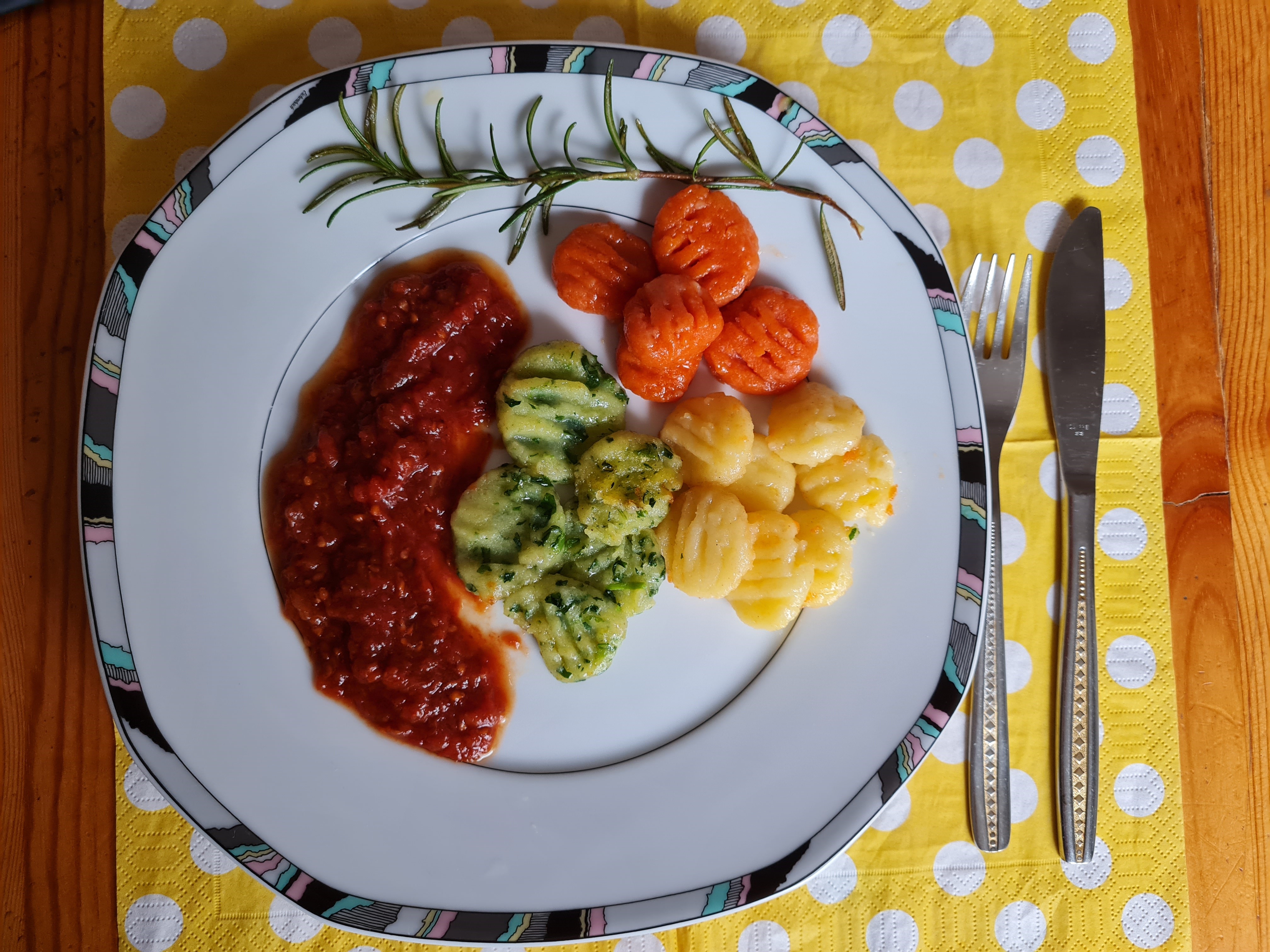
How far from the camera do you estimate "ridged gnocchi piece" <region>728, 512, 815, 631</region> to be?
192 cm

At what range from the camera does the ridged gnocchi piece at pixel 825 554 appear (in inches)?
76.9

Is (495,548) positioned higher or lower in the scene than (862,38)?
lower

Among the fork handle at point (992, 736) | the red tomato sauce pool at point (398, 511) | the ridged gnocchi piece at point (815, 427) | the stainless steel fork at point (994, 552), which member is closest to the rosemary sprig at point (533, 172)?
the red tomato sauce pool at point (398, 511)

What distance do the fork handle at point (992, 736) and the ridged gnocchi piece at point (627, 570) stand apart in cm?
89

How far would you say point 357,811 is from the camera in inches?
77.1

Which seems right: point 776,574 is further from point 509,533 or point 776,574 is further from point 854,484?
point 509,533

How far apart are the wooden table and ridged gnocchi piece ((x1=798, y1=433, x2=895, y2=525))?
2.89 ft

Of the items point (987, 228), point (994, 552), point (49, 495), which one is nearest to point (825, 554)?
point (994, 552)

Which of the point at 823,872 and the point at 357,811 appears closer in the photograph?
the point at 357,811

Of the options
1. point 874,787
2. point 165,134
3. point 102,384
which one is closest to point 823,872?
point 874,787

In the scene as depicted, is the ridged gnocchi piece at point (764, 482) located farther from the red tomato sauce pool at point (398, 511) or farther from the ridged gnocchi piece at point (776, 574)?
the red tomato sauce pool at point (398, 511)

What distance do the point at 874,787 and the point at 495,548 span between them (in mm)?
1141

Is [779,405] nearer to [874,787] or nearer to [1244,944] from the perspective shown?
[874,787]

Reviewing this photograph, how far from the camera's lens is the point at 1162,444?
7.26 feet
